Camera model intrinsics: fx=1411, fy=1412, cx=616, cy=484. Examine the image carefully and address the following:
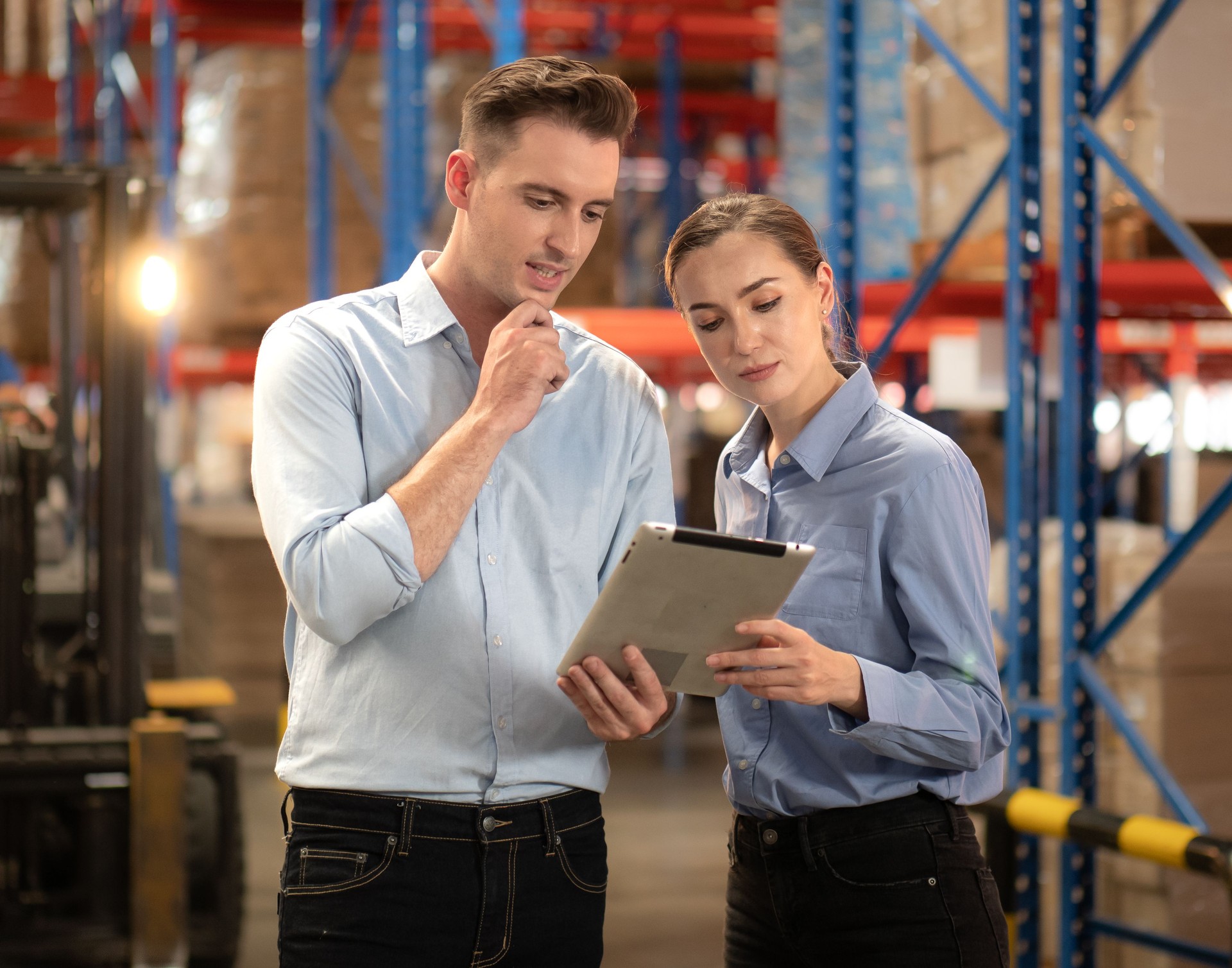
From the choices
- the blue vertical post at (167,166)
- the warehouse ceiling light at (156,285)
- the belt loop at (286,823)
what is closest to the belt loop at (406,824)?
the belt loop at (286,823)

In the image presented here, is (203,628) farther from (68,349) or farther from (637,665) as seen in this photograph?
(637,665)

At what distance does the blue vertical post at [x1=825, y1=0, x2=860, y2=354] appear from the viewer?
15.7ft

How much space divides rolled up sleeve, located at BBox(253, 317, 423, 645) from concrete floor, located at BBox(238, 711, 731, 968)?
361 cm

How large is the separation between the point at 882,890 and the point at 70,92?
1054 centimetres

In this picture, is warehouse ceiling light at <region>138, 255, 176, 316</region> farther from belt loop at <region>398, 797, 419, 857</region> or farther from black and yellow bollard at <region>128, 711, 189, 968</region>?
belt loop at <region>398, 797, 419, 857</region>

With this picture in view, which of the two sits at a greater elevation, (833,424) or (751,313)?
(751,313)

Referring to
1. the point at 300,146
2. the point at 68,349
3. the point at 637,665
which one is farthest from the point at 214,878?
the point at 300,146

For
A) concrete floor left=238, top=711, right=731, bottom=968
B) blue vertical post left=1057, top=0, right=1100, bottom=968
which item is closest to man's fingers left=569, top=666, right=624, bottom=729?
blue vertical post left=1057, top=0, right=1100, bottom=968

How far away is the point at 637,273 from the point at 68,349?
7.88 m

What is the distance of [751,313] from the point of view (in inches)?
79.6

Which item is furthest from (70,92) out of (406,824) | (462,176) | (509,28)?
(406,824)

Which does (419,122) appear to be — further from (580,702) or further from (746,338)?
(580,702)

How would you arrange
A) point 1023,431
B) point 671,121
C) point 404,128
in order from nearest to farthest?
point 1023,431 < point 404,128 < point 671,121

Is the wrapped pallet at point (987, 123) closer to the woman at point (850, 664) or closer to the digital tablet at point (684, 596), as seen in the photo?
the woman at point (850, 664)
